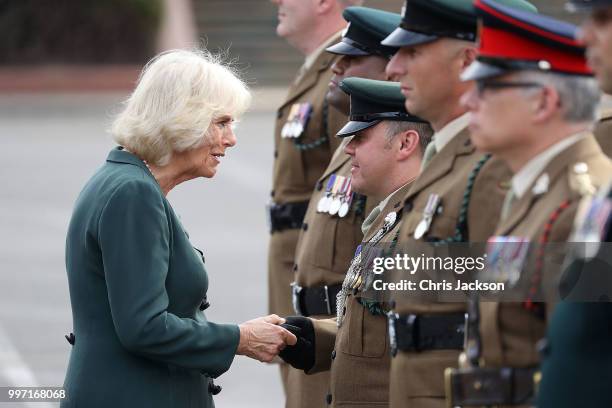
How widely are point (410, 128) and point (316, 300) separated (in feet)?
3.96

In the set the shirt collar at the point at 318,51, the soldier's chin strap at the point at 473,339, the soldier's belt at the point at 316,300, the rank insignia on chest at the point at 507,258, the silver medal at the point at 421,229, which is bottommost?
the soldier's belt at the point at 316,300

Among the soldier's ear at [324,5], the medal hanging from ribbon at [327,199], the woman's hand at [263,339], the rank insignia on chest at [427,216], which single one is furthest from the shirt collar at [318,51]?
the rank insignia on chest at [427,216]

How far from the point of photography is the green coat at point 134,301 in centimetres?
460

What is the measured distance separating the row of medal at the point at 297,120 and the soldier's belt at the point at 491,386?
3.39 m

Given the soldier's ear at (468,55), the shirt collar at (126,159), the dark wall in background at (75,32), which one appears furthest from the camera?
the dark wall in background at (75,32)

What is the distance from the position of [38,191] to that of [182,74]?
Result: 1293 cm

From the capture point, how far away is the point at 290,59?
28.2 metres

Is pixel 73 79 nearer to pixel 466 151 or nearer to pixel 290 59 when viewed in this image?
pixel 290 59

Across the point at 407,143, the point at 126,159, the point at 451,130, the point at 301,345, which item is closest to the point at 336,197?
the point at 407,143

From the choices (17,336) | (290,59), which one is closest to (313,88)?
(17,336)

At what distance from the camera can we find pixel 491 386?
146 inches

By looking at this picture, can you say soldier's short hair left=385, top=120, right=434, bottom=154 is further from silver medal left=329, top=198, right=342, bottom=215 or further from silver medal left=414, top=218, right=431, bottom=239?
silver medal left=414, top=218, right=431, bottom=239

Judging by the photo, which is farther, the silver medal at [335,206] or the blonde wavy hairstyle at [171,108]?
the silver medal at [335,206]

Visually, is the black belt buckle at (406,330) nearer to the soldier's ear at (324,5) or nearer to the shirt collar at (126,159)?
the shirt collar at (126,159)
